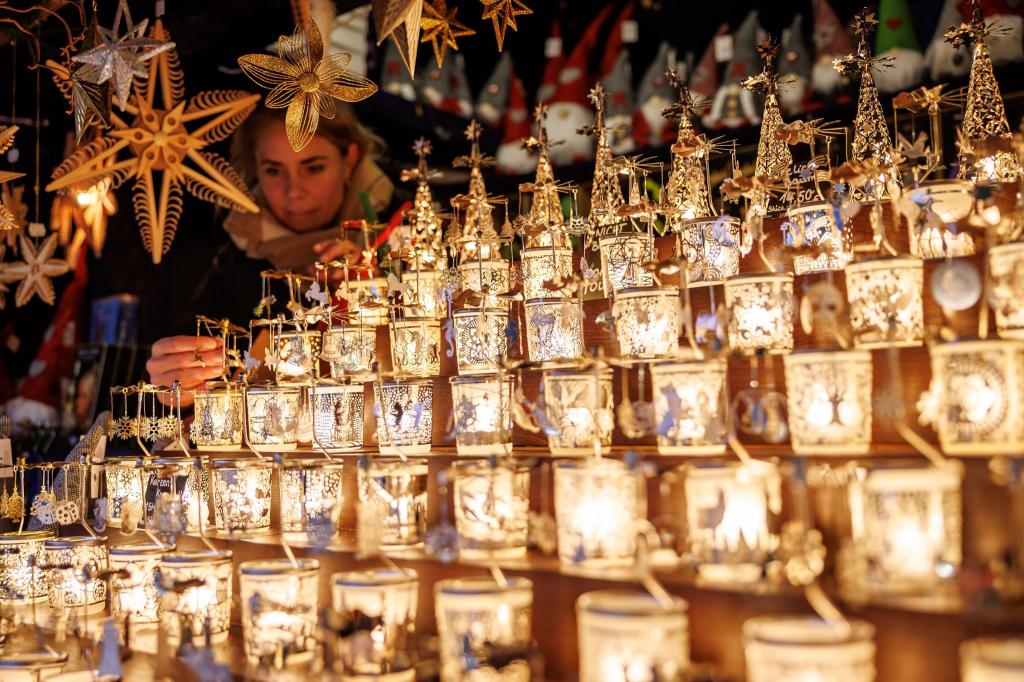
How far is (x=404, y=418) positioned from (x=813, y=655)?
112 centimetres

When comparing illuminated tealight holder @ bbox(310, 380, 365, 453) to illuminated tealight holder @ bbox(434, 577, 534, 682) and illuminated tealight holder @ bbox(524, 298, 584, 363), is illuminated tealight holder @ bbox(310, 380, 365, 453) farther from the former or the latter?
illuminated tealight holder @ bbox(434, 577, 534, 682)

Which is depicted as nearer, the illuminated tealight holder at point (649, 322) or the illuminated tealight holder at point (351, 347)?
the illuminated tealight holder at point (649, 322)

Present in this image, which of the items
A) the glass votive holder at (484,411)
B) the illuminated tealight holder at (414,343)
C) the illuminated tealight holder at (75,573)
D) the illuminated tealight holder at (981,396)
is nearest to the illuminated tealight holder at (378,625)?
the glass votive holder at (484,411)

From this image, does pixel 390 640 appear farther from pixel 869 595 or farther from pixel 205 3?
pixel 205 3

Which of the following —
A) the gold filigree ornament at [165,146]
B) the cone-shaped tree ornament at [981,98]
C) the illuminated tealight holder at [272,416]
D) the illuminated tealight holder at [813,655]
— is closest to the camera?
the illuminated tealight holder at [813,655]

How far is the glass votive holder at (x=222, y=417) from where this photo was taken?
9.19 ft

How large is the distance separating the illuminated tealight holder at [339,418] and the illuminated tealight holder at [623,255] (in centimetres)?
67

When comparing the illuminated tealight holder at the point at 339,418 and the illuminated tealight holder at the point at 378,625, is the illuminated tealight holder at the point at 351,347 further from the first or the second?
the illuminated tealight holder at the point at 378,625

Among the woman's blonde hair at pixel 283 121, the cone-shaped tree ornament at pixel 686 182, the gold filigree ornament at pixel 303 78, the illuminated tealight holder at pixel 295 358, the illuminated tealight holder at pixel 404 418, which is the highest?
the woman's blonde hair at pixel 283 121

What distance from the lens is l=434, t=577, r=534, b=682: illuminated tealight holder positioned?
1.65 m

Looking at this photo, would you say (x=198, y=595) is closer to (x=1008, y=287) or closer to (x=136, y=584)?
(x=136, y=584)

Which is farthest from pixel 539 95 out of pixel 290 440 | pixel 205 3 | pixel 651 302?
pixel 651 302

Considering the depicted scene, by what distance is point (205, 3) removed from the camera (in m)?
4.88

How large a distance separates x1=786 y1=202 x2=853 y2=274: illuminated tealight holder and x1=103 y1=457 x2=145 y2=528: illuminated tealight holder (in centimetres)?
185
